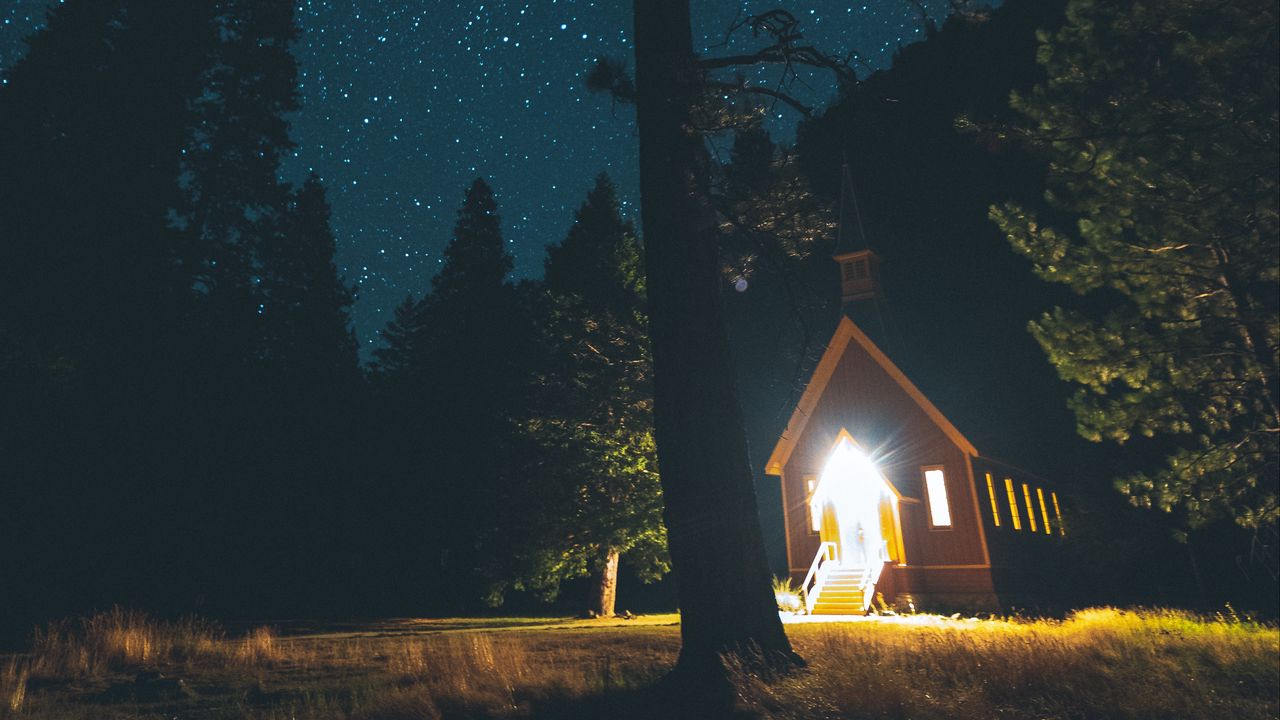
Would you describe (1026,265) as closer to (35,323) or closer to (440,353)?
(440,353)

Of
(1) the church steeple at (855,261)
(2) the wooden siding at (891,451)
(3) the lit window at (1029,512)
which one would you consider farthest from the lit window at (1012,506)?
(1) the church steeple at (855,261)

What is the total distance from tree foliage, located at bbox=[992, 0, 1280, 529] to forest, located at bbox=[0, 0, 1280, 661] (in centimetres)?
6

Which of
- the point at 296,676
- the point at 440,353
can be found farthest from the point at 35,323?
the point at 440,353

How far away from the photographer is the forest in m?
9.38

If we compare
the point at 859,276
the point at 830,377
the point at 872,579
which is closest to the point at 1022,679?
the point at 872,579

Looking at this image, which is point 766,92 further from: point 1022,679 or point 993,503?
point 993,503

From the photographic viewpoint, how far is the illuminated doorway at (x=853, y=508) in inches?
731

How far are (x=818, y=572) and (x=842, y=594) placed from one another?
877 millimetres

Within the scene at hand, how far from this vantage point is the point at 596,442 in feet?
62.6

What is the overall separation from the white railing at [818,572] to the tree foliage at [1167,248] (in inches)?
320

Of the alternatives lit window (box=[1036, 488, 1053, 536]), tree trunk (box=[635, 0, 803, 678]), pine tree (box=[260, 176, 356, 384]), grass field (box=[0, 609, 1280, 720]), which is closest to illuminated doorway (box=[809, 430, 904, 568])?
lit window (box=[1036, 488, 1053, 536])

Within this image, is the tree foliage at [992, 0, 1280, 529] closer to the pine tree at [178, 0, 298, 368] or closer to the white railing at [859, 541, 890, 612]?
the white railing at [859, 541, 890, 612]

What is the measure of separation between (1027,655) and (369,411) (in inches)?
1063

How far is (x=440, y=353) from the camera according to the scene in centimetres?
2877
